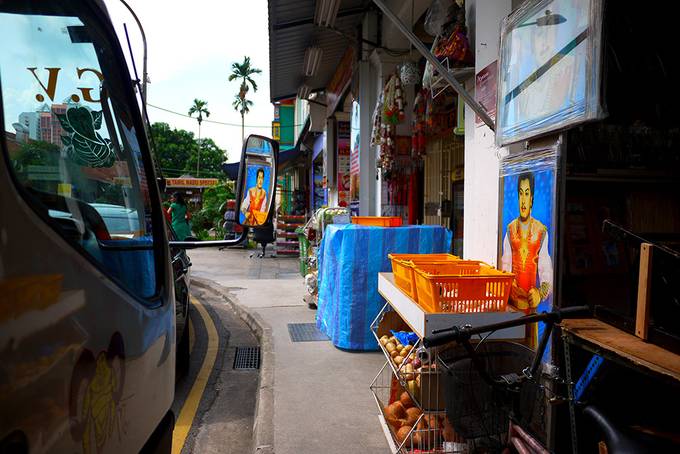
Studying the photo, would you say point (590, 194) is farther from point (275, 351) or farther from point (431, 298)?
point (275, 351)

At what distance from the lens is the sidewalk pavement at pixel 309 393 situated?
3.48 m

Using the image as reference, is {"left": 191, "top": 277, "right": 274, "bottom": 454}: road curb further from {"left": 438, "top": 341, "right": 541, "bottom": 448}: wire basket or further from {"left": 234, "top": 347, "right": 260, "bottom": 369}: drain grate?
→ {"left": 438, "top": 341, "right": 541, "bottom": 448}: wire basket

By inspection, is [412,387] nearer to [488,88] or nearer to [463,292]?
[463,292]

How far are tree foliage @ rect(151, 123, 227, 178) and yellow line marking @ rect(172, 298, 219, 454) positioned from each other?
166ft

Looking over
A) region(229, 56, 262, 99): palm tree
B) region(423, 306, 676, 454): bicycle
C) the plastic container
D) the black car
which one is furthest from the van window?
region(229, 56, 262, 99): palm tree

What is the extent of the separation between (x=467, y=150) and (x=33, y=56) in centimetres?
356

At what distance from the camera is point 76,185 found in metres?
1.56

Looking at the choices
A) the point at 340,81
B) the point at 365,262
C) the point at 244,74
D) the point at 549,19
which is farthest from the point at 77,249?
the point at 244,74

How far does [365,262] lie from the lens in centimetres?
532

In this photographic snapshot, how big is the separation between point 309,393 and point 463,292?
82.1 inches

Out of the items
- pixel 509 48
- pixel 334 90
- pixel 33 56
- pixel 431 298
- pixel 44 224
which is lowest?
pixel 431 298

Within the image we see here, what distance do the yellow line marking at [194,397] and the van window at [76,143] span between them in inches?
80.0

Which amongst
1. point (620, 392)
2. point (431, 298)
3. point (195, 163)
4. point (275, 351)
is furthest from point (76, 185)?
point (195, 163)

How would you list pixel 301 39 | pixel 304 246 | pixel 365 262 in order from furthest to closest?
1. pixel 304 246
2. pixel 301 39
3. pixel 365 262
